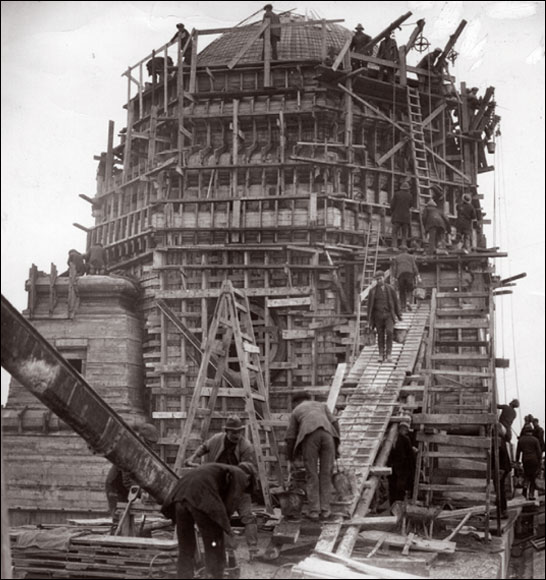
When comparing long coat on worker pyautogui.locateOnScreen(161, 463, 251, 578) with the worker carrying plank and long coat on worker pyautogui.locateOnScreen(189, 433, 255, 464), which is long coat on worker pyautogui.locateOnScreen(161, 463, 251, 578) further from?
the worker carrying plank

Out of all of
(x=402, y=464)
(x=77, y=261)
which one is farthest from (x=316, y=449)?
(x=77, y=261)

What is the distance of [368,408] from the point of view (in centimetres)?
1388

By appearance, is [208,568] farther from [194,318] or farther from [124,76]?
[124,76]

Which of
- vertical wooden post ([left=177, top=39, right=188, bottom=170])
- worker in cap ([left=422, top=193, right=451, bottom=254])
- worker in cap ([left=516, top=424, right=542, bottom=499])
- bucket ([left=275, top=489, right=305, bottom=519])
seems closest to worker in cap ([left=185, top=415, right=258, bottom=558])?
bucket ([left=275, top=489, right=305, bottom=519])

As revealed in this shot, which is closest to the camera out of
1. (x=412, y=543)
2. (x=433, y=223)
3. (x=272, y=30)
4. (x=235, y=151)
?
(x=412, y=543)

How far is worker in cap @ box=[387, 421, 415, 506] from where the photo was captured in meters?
13.7

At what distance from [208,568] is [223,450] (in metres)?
2.10

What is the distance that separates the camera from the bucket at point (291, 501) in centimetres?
1084

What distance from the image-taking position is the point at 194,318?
2258cm

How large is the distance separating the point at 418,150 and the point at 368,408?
1317cm

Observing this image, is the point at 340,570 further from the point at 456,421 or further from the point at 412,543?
the point at 456,421

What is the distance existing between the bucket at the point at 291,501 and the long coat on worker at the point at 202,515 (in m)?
2.12

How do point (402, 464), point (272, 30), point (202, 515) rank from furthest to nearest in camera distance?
1. point (272, 30)
2. point (402, 464)
3. point (202, 515)

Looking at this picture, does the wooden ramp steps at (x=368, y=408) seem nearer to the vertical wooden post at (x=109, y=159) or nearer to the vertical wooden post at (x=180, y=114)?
the vertical wooden post at (x=180, y=114)
